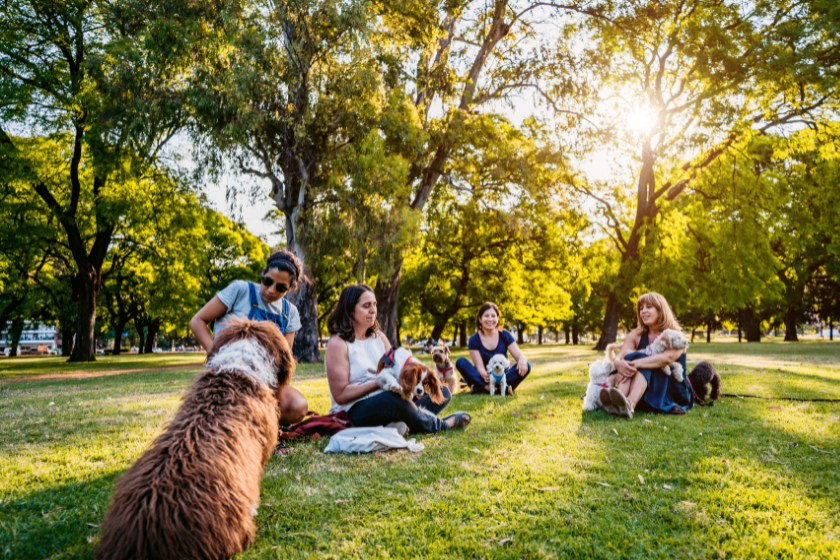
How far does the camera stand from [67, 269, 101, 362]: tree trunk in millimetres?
21000

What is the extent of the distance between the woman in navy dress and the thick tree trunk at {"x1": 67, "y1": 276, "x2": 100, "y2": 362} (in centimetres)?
2250

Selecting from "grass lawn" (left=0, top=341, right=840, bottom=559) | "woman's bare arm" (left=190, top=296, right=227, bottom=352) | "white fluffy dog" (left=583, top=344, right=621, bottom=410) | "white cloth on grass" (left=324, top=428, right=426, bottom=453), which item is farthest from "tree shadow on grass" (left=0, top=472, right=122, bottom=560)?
"white fluffy dog" (left=583, top=344, right=621, bottom=410)

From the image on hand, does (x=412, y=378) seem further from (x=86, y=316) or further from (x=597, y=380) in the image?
(x=86, y=316)

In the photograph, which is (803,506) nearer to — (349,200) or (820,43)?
(349,200)

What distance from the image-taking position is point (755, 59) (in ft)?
47.6

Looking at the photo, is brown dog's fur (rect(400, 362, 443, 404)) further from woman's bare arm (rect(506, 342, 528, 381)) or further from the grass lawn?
woman's bare arm (rect(506, 342, 528, 381))

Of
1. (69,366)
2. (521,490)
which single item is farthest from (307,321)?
(521,490)

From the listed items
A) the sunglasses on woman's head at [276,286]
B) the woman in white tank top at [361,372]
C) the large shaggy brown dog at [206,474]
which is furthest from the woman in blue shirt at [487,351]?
the large shaggy brown dog at [206,474]

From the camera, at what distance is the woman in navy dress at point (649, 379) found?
5.95 meters

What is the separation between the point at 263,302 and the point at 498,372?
4650 mm

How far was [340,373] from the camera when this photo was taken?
5.01m

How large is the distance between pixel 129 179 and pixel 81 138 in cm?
252

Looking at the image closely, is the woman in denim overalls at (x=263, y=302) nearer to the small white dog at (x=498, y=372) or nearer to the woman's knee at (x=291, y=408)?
the woman's knee at (x=291, y=408)

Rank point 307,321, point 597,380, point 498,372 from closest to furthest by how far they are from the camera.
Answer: point 597,380, point 498,372, point 307,321
